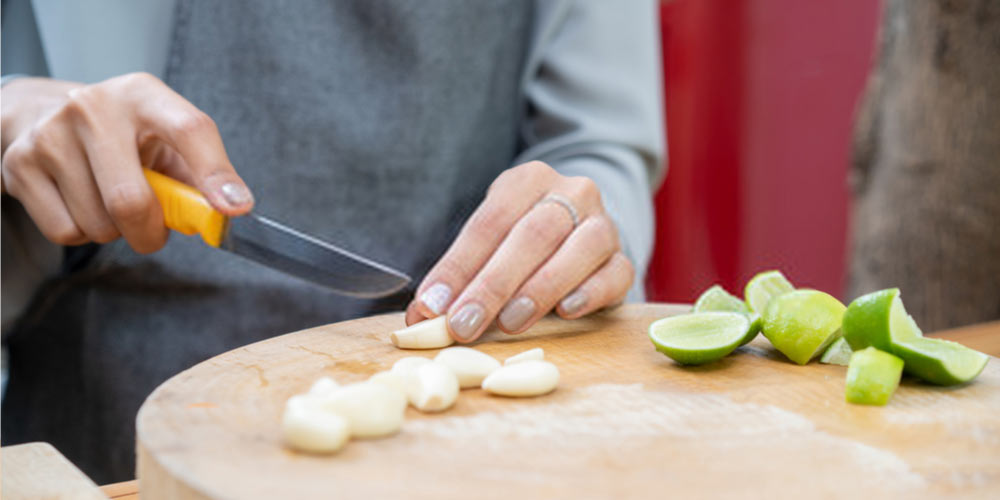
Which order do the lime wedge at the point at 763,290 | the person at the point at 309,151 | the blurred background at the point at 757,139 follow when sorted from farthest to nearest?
the blurred background at the point at 757,139 → the person at the point at 309,151 → the lime wedge at the point at 763,290

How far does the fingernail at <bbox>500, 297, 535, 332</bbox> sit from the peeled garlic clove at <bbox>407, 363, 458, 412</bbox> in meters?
0.23

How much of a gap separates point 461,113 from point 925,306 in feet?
4.24

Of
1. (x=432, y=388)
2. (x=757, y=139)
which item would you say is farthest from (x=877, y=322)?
(x=757, y=139)

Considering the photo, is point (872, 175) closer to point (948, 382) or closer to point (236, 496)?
point (948, 382)

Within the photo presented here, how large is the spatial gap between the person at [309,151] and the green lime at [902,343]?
336 millimetres

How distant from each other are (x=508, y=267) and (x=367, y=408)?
362 mm

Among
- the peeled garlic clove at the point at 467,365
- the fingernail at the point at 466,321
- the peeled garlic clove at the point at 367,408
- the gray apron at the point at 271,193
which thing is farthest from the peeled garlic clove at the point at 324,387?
the gray apron at the point at 271,193

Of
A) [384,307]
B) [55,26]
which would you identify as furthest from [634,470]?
[55,26]

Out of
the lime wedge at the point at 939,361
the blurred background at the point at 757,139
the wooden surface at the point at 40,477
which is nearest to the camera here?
the wooden surface at the point at 40,477

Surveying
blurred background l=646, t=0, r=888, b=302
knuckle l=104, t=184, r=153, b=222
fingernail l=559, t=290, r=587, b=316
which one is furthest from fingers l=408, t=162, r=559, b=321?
blurred background l=646, t=0, r=888, b=302

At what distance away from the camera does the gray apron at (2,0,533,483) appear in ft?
4.79

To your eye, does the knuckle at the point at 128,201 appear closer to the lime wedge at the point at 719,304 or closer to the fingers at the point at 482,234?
the fingers at the point at 482,234

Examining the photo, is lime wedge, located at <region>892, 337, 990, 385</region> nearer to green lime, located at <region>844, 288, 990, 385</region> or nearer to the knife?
green lime, located at <region>844, 288, 990, 385</region>

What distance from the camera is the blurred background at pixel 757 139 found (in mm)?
2979
